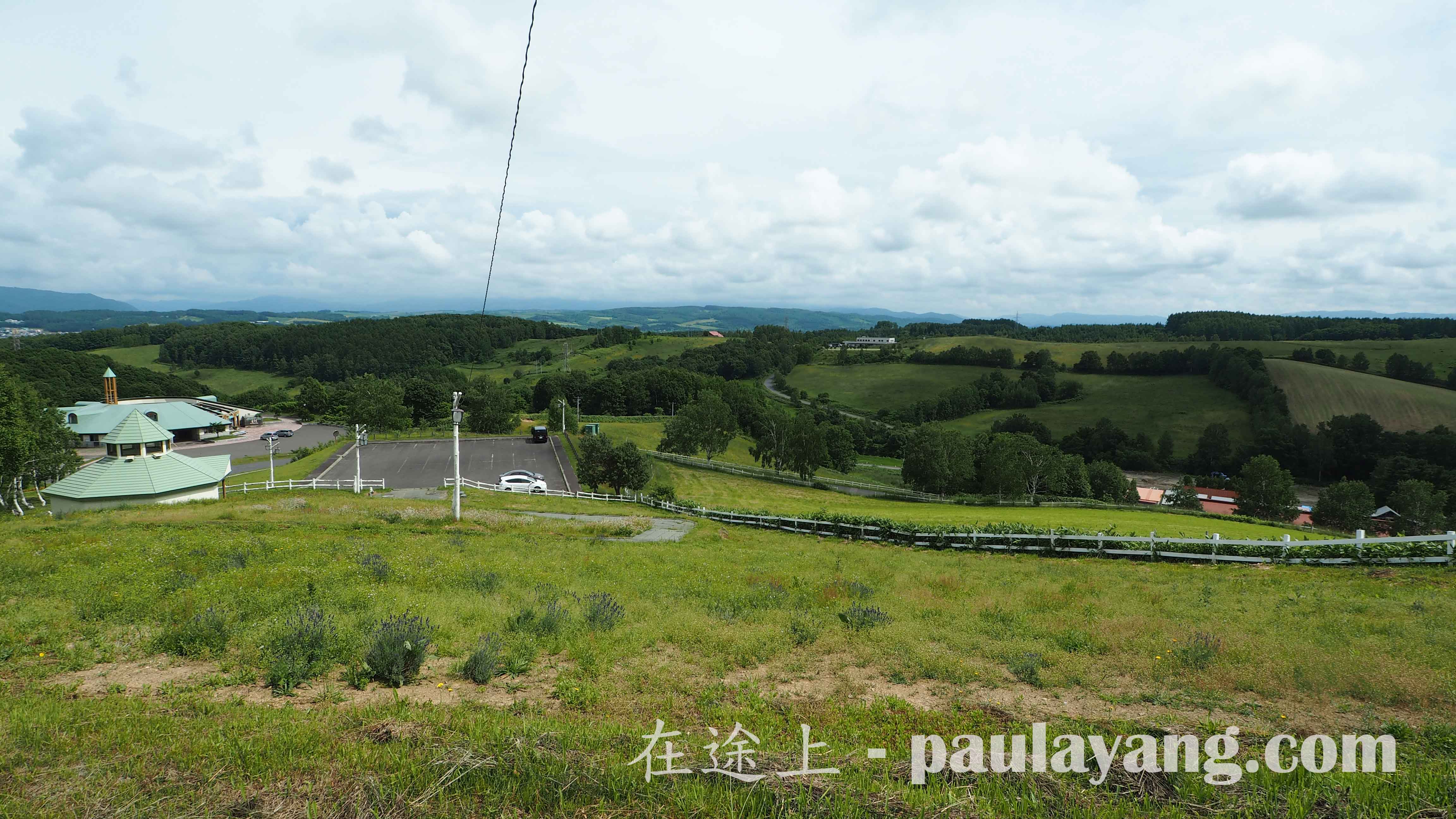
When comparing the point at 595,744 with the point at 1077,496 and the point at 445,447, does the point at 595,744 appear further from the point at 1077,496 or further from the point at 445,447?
the point at 1077,496

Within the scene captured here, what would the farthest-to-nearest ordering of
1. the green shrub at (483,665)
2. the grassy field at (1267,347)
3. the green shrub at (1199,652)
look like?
the grassy field at (1267,347), the green shrub at (1199,652), the green shrub at (483,665)

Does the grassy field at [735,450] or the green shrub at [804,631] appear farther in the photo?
the grassy field at [735,450]

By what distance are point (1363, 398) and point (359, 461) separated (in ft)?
447

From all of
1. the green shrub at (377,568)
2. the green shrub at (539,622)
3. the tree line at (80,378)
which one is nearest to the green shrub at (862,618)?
the green shrub at (539,622)

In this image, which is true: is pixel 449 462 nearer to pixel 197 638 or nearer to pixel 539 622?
pixel 197 638

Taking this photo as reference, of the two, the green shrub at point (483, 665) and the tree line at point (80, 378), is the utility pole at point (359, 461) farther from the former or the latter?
the tree line at point (80, 378)

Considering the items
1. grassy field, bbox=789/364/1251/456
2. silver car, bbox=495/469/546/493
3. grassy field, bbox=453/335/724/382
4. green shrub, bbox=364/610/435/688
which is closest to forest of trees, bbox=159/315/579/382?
grassy field, bbox=453/335/724/382

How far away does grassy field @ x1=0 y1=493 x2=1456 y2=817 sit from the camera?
4.59m

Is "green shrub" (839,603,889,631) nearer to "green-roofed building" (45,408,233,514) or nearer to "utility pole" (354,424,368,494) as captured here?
"utility pole" (354,424,368,494)

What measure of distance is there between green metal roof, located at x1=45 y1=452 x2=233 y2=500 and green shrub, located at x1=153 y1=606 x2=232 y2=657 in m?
29.7

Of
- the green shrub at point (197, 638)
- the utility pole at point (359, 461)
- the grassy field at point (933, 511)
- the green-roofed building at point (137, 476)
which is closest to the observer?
the green shrub at point (197, 638)

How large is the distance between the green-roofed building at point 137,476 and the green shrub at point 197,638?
2944 centimetres

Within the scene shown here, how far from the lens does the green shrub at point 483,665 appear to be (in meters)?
7.54

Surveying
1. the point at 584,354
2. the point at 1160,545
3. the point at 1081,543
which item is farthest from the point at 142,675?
the point at 584,354
